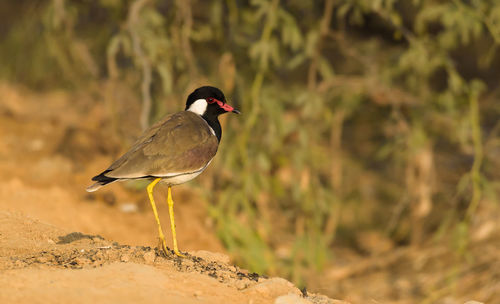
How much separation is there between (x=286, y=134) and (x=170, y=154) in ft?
10.8

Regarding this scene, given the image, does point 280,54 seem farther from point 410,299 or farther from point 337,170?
point 410,299

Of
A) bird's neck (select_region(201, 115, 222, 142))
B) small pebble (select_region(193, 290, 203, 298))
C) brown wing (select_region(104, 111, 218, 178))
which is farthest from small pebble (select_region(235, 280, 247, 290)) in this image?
bird's neck (select_region(201, 115, 222, 142))

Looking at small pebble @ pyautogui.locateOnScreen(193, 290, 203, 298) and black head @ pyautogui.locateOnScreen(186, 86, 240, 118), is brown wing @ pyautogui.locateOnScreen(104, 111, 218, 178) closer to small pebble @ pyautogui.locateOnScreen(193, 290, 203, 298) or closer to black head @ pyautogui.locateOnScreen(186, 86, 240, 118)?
black head @ pyautogui.locateOnScreen(186, 86, 240, 118)

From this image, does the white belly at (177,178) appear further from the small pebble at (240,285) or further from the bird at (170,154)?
the small pebble at (240,285)

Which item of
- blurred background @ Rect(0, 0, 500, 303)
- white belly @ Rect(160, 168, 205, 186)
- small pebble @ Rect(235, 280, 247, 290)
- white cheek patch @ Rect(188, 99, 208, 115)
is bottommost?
small pebble @ Rect(235, 280, 247, 290)

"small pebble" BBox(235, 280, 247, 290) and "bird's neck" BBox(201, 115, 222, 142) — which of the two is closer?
"small pebble" BBox(235, 280, 247, 290)

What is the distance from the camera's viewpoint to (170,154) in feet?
13.5

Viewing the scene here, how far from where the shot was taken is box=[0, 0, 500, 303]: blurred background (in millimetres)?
6629

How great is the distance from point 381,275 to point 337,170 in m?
1.36

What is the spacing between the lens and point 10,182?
7.01 meters


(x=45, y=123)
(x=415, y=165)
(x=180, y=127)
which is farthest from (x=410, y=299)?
(x=45, y=123)

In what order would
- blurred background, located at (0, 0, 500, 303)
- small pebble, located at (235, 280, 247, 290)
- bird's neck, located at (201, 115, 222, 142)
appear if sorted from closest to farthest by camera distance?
small pebble, located at (235, 280, 247, 290) < bird's neck, located at (201, 115, 222, 142) < blurred background, located at (0, 0, 500, 303)

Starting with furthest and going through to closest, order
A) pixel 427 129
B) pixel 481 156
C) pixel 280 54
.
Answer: pixel 427 129 → pixel 280 54 → pixel 481 156

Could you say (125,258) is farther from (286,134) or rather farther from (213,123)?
(286,134)
